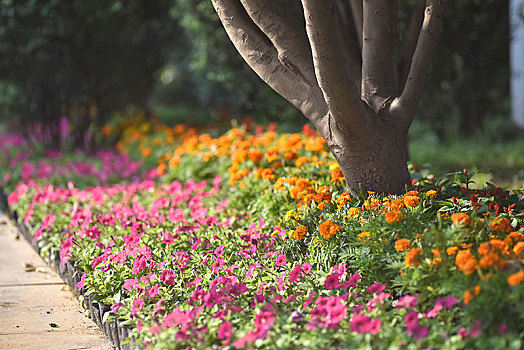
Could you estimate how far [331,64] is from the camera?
129 inches

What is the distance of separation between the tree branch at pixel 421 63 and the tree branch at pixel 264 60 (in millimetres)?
568

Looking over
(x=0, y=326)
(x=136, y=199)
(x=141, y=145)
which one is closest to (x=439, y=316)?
(x=0, y=326)

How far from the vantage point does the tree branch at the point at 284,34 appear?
11.5 ft

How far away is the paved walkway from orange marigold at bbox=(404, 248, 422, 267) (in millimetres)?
1471

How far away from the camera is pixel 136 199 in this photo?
540cm

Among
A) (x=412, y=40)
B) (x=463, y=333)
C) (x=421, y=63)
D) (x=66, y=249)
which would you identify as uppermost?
(x=412, y=40)

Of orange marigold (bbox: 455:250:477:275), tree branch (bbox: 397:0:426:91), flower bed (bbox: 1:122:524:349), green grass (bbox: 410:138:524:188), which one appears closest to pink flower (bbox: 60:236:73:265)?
flower bed (bbox: 1:122:524:349)

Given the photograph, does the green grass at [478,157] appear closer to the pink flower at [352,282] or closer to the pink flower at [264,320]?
the pink flower at [352,282]

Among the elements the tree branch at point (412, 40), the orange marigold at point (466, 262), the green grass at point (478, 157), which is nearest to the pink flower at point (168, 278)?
the orange marigold at point (466, 262)

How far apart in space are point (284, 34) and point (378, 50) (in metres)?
0.67

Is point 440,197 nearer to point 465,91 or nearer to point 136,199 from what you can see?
point 136,199

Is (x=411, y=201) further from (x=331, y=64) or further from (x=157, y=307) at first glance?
(x=157, y=307)

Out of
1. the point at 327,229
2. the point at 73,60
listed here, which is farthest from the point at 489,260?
the point at 73,60

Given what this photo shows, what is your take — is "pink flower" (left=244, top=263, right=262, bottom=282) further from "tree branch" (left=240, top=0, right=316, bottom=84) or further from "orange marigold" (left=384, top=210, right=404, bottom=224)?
"tree branch" (left=240, top=0, right=316, bottom=84)
